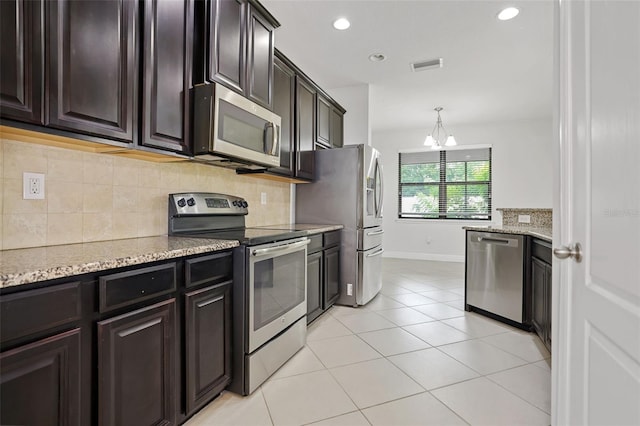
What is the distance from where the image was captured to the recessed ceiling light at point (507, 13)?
2.62 m

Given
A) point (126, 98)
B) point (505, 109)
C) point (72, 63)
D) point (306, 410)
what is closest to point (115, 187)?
point (126, 98)

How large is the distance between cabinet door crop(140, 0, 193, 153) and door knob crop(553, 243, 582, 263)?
1810 mm

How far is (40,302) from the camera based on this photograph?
0.94m

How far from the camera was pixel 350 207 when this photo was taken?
343cm

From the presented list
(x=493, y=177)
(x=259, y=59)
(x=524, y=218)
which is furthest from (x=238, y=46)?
(x=493, y=177)

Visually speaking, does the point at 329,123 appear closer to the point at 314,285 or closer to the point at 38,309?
the point at 314,285

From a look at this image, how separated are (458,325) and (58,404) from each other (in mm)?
2900

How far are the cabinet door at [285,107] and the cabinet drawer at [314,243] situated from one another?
664mm

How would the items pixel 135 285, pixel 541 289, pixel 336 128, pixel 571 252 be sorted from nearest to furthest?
1. pixel 571 252
2. pixel 135 285
3. pixel 541 289
4. pixel 336 128

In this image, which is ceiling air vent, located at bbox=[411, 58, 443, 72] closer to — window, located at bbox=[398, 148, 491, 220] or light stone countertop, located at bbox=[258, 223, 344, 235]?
light stone countertop, located at bbox=[258, 223, 344, 235]

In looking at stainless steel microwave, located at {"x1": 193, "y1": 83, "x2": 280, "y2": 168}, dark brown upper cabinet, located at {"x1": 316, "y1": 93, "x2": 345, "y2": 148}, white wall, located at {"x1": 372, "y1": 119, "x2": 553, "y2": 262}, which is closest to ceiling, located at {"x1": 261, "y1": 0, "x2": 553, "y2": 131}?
dark brown upper cabinet, located at {"x1": 316, "y1": 93, "x2": 345, "y2": 148}

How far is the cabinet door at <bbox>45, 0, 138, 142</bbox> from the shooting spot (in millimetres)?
1200

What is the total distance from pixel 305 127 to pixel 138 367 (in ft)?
8.68

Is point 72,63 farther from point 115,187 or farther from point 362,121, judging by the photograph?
point 362,121
